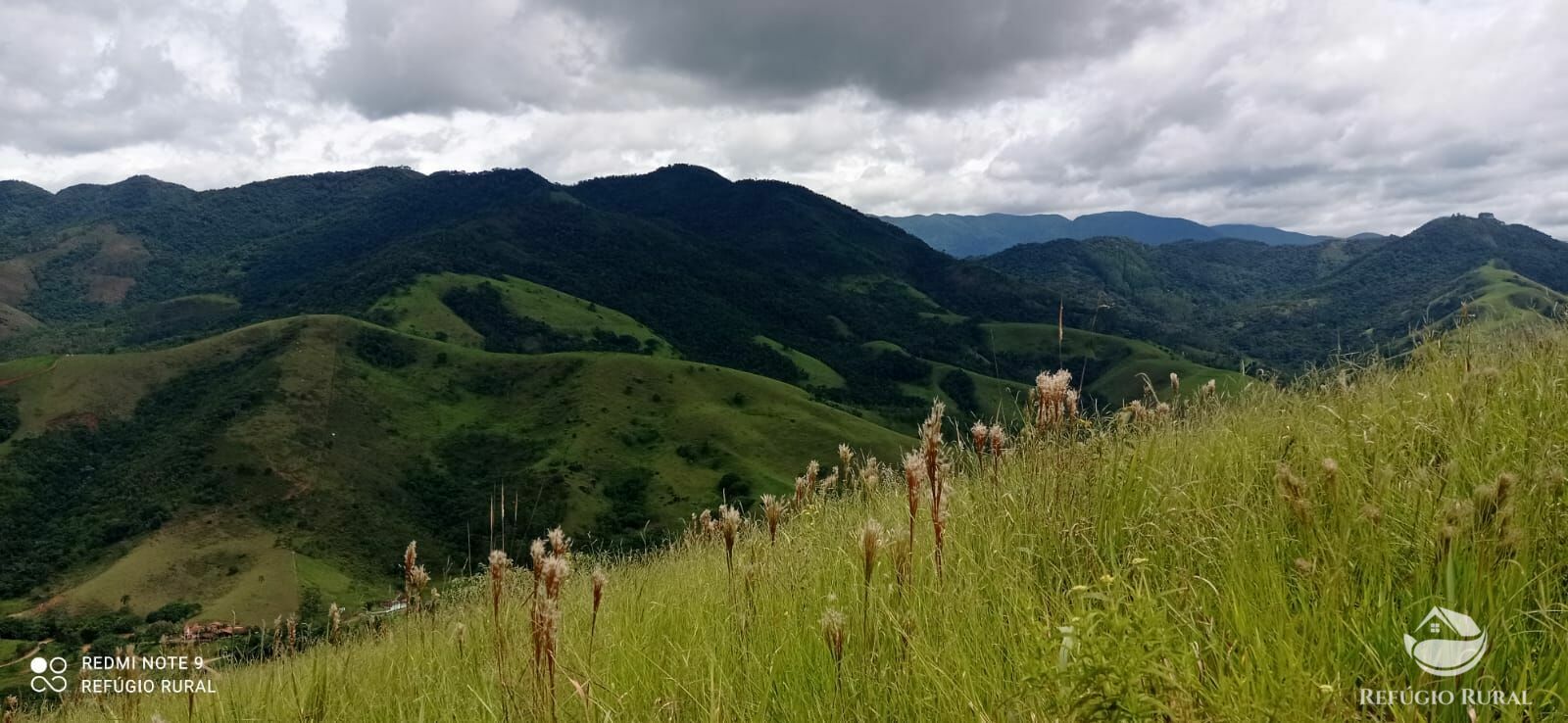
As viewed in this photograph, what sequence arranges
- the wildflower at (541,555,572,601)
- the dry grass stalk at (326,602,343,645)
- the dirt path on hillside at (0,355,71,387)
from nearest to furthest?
the wildflower at (541,555,572,601) < the dry grass stalk at (326,602,343,645) < the dirt path on hillside at (0,355,71,387)

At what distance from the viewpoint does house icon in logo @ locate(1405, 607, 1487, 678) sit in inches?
76.7

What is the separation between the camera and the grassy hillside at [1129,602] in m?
2.05

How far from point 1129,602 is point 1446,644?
0.82 metres

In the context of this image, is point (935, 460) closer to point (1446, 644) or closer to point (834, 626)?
point (834, 626)

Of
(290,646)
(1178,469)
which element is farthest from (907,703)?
(290,646)

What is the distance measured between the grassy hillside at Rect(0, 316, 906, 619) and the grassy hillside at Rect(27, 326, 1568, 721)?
8396 centimetres

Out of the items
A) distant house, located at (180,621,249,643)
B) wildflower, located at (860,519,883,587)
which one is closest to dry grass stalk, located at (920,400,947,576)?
wildflower, located at (860,519,883,587)

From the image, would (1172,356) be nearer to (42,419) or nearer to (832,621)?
(832,621)

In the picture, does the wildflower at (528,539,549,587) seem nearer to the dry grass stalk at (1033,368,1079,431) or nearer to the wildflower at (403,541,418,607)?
the wildflower at (403,541,418,607)

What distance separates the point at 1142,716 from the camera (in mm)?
1944

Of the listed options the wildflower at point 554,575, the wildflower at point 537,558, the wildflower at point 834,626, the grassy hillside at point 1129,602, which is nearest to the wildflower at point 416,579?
→ the grassy hillside at point 1129,602

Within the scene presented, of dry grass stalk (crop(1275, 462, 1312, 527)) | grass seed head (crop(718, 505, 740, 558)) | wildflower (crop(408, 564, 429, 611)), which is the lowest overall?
wildflower (crop(408, 564, 429, 611))

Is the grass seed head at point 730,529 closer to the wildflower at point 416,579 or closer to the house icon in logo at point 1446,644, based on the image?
the wildflower at point 416,579

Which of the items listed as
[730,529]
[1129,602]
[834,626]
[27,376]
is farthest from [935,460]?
[27,376]
